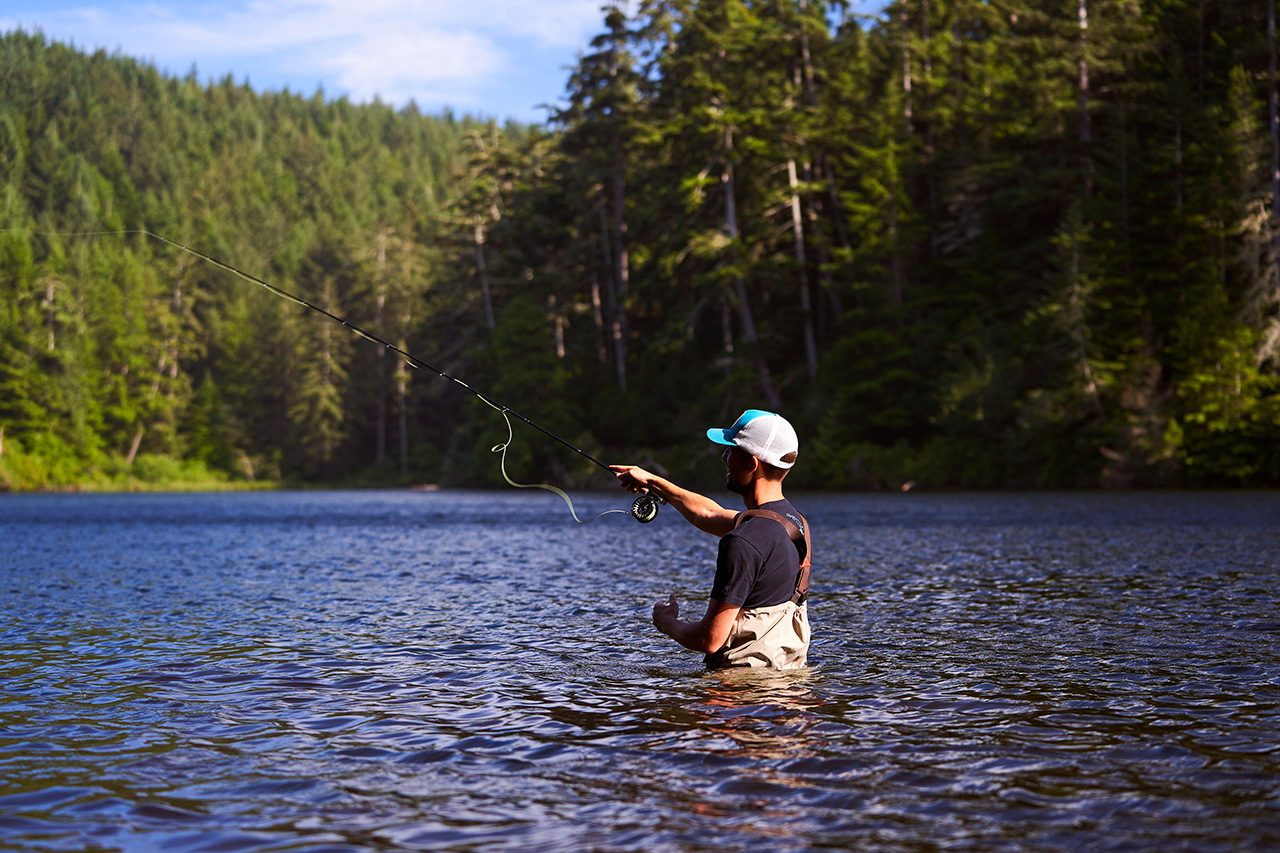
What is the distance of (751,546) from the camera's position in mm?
6664

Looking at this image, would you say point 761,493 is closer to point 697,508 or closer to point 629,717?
point 697,508

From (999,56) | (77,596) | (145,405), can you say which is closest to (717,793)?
(77,596)

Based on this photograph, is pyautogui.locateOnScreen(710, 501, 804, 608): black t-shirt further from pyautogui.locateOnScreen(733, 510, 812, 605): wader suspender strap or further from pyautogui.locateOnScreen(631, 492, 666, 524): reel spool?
pyautogui.locateOnScreen(631, 492, 666, 524): reel spool

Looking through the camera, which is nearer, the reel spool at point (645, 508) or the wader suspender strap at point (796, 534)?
the wader suspender strap at point (796, 534)

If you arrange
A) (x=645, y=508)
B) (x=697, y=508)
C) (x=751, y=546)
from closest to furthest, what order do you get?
(x=751, y=546) → (x=697, y=508) → (x=645, y=508)

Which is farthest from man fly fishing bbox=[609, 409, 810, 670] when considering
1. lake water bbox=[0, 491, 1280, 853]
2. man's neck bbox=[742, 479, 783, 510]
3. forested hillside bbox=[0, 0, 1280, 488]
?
forested hillside bbox=[0, 0, 1280, 488]

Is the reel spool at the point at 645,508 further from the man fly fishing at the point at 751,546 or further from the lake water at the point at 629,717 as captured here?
the lake water at the point at 629,717

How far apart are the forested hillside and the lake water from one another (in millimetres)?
28461

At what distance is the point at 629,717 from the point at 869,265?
44751 millimetres

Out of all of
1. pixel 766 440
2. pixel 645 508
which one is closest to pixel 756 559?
pixel 766 440

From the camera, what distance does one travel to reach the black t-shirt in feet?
21.7

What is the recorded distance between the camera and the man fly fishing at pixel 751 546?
6695mm

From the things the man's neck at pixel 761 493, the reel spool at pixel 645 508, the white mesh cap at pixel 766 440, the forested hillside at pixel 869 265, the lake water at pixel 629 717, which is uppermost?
the forested hillside at pixel 869 265

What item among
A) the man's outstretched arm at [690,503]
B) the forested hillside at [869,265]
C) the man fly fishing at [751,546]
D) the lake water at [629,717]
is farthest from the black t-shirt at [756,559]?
the forested hillside at [869,265]
